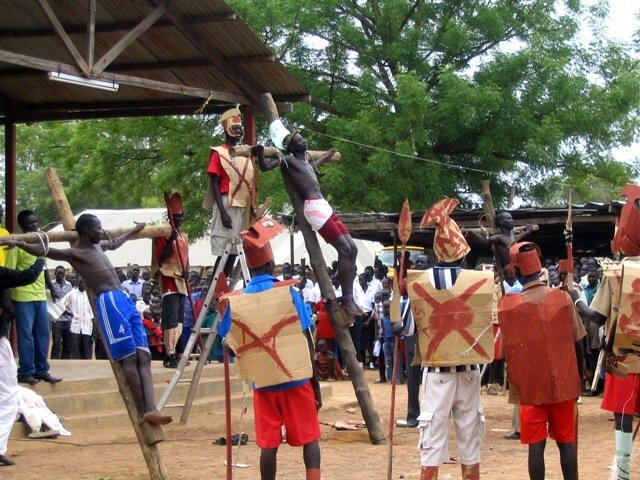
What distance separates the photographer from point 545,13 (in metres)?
26.6

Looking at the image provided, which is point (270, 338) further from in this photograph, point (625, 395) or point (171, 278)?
point (171, 278)

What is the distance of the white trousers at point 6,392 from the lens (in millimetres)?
9562

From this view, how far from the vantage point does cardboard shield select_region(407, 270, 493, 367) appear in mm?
7867

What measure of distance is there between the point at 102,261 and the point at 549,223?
14562mm

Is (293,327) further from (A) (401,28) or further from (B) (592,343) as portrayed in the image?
(A) (401,28)

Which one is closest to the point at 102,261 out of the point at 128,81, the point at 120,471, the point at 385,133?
the point at 120,471

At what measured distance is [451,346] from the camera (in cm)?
787

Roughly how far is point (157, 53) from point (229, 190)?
3448mm

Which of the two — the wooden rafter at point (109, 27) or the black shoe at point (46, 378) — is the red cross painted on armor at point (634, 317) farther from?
the black shoe at point (46, 378)

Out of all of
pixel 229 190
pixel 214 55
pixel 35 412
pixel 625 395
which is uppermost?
pixel 214 55

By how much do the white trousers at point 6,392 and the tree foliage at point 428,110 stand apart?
1598cm

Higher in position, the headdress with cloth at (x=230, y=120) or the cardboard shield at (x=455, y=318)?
the headdress with cloth at (x=230, y=120)

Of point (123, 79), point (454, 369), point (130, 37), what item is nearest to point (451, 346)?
point (454, 369)

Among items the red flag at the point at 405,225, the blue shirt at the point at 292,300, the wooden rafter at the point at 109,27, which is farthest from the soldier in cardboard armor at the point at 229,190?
the blue shirt at the point at 292,300
